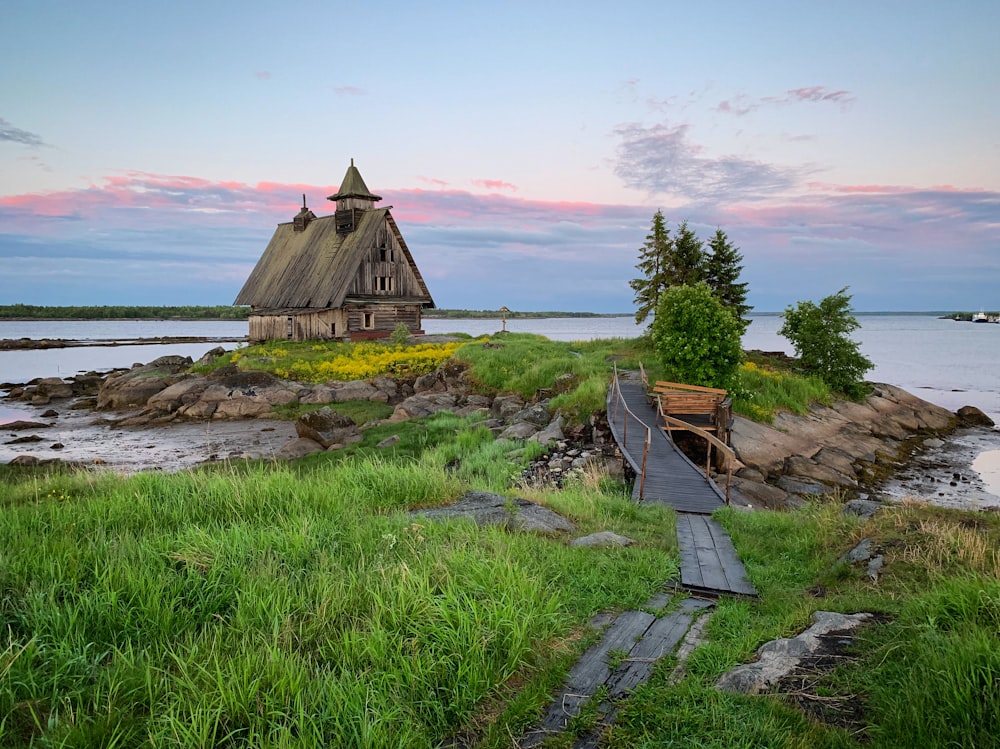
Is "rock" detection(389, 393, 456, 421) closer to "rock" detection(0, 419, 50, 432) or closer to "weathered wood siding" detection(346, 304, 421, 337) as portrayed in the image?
"weathered wood siding" detection(346, 304, 421, 337)

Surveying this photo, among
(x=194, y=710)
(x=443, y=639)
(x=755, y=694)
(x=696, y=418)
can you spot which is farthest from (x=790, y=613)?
(x=696, y=418)

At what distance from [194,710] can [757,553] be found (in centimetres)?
760

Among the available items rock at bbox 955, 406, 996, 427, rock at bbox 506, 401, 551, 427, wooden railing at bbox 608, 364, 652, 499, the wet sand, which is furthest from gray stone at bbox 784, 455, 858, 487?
the wet sand

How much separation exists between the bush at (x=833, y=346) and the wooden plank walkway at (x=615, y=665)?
1146 inches

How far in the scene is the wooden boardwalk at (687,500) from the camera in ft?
25.4

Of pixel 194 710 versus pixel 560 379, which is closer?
pixel 194 710

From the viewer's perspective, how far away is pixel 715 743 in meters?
3.95

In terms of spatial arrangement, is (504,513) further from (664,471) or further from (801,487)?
(801,487)

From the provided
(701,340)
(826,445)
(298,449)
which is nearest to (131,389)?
(298,449)

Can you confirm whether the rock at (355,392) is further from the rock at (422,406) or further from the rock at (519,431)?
the rock at (519,431)

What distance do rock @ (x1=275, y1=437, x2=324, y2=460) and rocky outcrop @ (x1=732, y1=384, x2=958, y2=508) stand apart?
13953mm

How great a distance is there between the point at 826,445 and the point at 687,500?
1499 cm

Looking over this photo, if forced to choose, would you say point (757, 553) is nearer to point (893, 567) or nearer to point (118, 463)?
point (893, 567)

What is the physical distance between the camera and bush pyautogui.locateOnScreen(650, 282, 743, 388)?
22.6 metres
